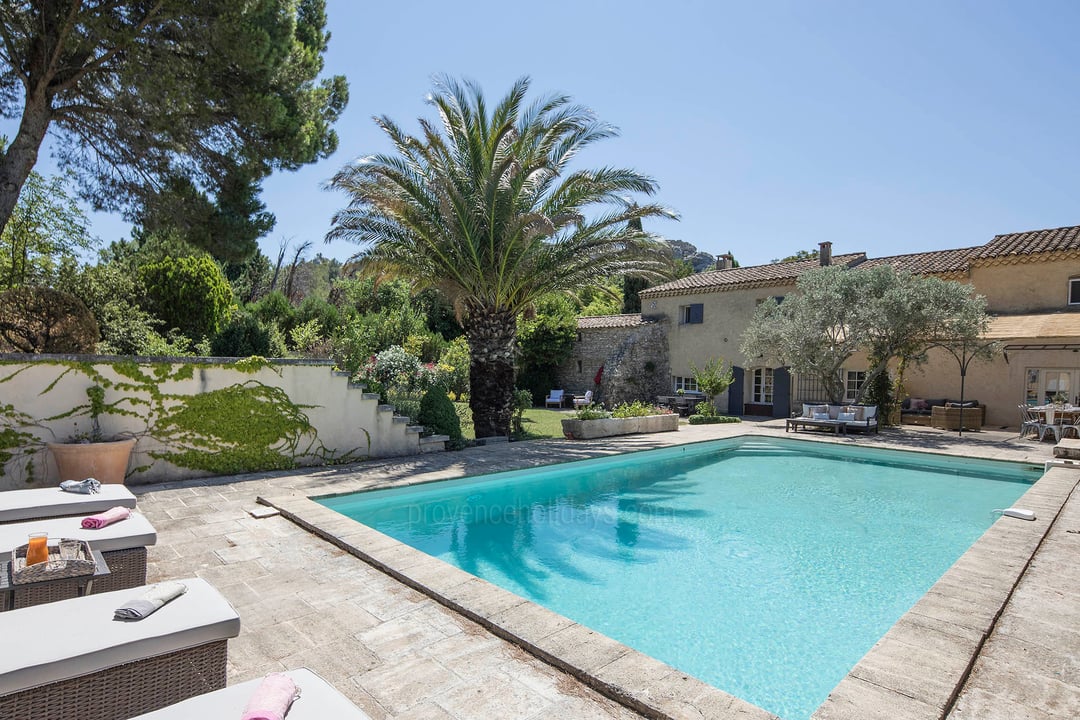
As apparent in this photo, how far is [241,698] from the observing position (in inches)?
85.4

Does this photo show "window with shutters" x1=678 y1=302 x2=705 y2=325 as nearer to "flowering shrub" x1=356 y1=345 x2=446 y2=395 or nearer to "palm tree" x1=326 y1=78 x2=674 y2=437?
"palm tree" x1=326 y1=78 x2=674 y2=437

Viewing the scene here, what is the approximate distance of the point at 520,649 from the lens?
382 centimetres

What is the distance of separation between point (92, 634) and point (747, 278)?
83.0 feet

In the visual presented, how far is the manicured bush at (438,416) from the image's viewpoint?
12703mm

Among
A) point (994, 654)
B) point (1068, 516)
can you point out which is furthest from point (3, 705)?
point (1068, 516)

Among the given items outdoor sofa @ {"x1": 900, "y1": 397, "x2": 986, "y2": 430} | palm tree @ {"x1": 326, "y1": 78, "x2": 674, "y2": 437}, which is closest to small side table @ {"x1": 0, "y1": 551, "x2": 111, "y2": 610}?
palm tree @ {"x1": 326, "y1": 78, "x2": 674, "y2": 437}

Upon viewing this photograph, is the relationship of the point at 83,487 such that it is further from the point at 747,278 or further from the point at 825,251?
the point at 825,251

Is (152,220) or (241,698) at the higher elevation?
(152,220)

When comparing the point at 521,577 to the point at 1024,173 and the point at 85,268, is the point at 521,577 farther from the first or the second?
the point at 1024,173

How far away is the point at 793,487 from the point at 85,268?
1945 centimetres

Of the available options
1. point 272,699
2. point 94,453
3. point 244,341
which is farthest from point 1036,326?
point 244,341

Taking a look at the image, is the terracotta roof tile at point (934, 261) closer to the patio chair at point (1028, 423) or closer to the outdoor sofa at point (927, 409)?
the outdoor sofa at point (927, 409)

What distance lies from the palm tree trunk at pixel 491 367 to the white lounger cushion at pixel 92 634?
11.1 meters

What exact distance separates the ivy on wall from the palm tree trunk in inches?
163
